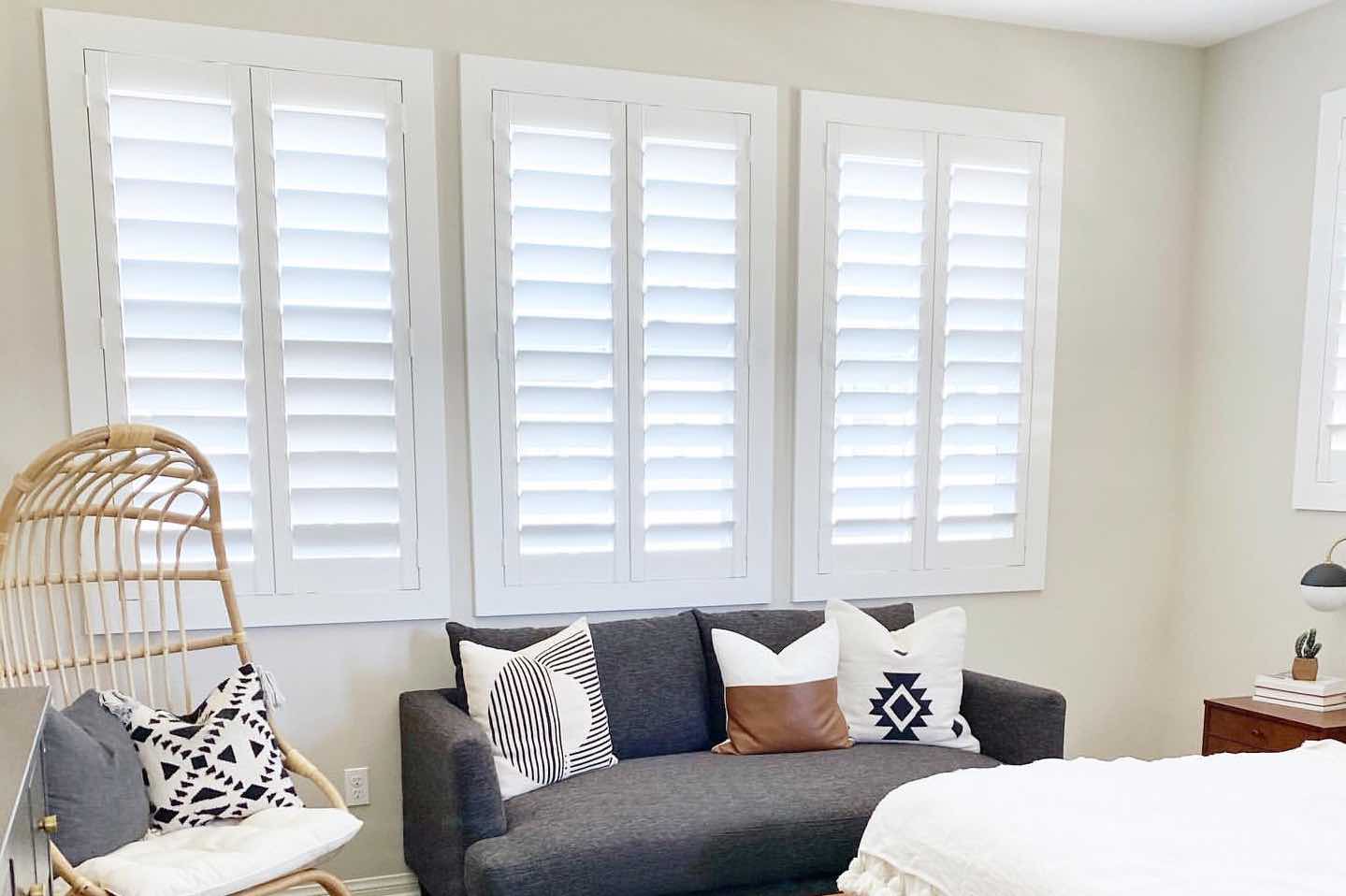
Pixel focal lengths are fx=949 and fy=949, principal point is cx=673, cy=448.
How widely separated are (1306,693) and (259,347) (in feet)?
10.7

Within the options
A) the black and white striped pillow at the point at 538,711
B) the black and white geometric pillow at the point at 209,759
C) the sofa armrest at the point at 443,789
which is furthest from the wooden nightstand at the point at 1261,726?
the black and white geometric pillow at the point at 209,759

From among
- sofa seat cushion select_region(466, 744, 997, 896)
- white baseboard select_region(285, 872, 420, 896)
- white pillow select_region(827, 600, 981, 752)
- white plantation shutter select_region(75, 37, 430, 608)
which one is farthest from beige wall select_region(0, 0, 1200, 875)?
sofa seat cushion select_region(466, 744, 997, 896)

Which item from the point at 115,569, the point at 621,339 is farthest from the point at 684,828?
the point at 115,569

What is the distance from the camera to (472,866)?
6.87 feet

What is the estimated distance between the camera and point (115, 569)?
2.55 m

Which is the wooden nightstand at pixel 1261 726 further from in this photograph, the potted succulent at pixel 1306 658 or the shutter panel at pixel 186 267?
the shutter panel at pixel 186 267

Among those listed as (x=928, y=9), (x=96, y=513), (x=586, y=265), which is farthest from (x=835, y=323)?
(x=96, y=513)

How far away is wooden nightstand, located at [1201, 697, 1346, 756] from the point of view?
2756mm

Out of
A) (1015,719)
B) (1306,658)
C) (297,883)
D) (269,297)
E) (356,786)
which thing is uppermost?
(269,297)

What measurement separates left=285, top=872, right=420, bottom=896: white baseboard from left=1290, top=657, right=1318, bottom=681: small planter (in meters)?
2.77

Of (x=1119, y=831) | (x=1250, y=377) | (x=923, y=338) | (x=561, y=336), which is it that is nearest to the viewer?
(x=1119, y=831)

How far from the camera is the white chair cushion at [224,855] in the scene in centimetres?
183

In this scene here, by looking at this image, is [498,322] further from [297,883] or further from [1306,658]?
[1306,658]

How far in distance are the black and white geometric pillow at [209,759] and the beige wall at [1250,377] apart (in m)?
3.15
